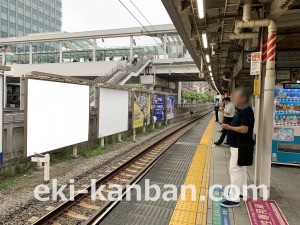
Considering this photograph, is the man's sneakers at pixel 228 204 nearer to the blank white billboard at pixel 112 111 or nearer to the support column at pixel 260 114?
the support column at pixel 260 114

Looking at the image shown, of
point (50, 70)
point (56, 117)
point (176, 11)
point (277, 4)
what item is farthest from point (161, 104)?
point (50, 70)

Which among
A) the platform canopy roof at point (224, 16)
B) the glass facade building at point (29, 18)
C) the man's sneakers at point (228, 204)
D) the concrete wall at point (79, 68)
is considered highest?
the glass facade building at point (29, 18)

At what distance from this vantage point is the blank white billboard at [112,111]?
9.12 meters

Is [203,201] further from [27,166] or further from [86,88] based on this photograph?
[86,88]

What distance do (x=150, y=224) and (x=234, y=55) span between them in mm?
9526

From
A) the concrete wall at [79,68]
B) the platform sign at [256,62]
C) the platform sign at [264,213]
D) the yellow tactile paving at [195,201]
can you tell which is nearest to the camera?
the platform sign at [264,213]

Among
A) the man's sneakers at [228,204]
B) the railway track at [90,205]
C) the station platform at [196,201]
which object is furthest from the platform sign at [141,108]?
the man's sneakers at [228,204]

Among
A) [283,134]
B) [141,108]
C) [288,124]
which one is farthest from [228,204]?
[141,108]

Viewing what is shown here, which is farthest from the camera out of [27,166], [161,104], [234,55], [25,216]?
[161,104]

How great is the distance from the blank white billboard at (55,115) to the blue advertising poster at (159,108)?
8142 millimetres

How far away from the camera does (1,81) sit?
4906 mm

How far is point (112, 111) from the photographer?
9.93m

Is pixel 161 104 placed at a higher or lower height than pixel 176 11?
lower

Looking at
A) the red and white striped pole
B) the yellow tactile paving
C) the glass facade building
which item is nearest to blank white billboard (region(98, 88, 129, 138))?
the yellow tactile paving
